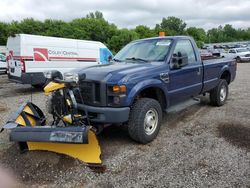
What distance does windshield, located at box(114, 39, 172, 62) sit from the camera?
5273 millimetres

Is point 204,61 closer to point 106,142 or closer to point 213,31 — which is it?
point 106,142

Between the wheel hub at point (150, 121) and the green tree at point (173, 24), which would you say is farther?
the green tree at point (173, 24)

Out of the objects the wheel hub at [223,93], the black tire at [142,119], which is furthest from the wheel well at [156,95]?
the wheel hub at [223,93]

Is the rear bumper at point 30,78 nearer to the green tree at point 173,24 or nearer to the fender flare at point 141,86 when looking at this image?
the fender flare at point 141,86

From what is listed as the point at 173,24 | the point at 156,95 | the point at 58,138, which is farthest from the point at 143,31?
the point at 173,24

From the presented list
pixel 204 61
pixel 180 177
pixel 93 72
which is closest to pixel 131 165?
pixel 180 177

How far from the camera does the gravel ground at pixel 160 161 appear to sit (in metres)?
3.43

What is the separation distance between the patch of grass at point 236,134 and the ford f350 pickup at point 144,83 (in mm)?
1022

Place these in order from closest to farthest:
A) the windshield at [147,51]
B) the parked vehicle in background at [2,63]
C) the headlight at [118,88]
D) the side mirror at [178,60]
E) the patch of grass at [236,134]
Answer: the headlight at [118,88] → the patch of grass at [236,134] → the side mirror at [178,60] → the windshield at [147,51] → the parked vehicle in background at [2,63]

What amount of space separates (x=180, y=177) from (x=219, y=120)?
2.84 meters

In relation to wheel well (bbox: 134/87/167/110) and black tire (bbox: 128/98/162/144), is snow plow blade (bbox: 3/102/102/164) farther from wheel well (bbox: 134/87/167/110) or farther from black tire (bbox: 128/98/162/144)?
wheel well (bbox: 134/87/167/110)

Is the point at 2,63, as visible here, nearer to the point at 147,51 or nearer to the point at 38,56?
the point at 38,56

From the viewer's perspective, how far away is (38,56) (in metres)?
10.2

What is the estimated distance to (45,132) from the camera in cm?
370
